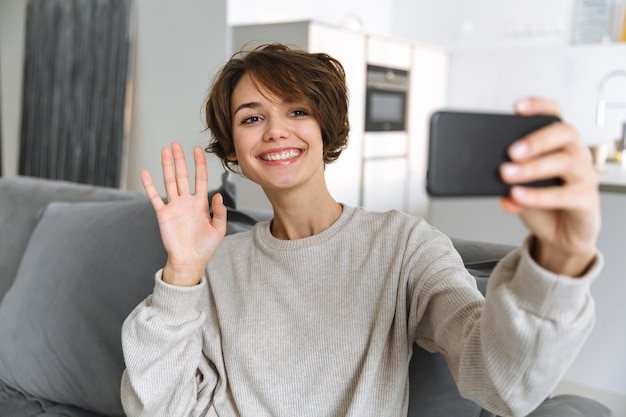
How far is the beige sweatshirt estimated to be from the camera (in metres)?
0.93

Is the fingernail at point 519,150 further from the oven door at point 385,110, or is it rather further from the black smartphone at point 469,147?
the oven door at point 385,110

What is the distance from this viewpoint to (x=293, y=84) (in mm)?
1078

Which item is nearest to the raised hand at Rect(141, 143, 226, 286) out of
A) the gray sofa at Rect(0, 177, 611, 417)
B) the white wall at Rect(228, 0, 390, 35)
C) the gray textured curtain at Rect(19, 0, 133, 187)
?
the gray sofa at Rect(0, 177, 611, 417)

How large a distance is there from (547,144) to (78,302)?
1.24m

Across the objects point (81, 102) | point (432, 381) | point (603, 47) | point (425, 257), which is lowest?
point (432, 381)

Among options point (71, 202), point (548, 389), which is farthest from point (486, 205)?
point (548, 389)

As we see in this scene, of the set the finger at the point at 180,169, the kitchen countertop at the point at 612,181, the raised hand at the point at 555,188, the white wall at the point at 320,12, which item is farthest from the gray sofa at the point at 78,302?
the white wall at the point at 320,12

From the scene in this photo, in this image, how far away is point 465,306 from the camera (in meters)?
0.78

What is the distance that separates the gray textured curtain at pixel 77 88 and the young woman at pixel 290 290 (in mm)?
2551

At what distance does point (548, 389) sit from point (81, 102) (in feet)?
11.5

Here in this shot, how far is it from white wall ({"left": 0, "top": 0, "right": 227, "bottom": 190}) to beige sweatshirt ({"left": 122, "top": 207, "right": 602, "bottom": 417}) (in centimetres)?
193

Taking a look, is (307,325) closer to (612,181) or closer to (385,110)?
(612,181)

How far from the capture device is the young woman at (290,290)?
0.93 metres

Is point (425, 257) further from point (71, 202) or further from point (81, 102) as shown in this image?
point (81, 102)
